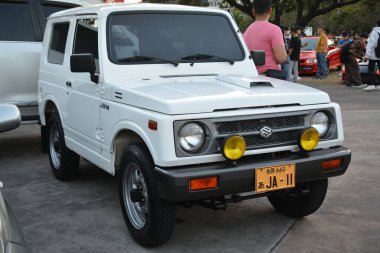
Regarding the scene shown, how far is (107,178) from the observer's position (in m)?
5.96

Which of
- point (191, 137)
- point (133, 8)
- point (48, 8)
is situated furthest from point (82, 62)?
point (48, 8)

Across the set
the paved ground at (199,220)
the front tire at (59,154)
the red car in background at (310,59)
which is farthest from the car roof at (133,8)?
the red car in background at (310,59)

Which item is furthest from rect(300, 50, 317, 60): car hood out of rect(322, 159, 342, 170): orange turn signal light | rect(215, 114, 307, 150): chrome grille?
rect(215, 114, 307, 150): chrome grille

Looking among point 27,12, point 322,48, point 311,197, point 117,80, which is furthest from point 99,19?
point 322,48

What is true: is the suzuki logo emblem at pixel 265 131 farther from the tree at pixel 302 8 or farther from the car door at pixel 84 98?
the tree at pixel 302 8

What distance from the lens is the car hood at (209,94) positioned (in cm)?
349

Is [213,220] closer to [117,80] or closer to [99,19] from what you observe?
[117,80]

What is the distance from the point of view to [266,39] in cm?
584

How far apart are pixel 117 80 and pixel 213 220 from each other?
1.52m

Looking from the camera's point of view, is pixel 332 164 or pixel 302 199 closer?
pixel 332 164

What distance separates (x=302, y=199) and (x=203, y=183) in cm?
136

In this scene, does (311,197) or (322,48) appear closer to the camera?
(311,197)

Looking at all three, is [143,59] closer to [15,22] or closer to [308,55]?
[15,22]

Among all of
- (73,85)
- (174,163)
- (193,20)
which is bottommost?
(174,163)
